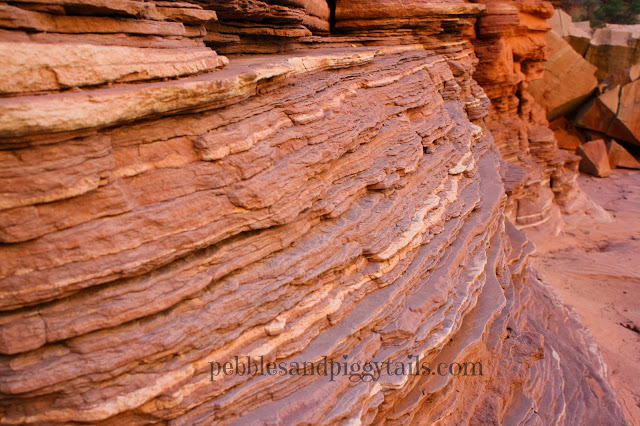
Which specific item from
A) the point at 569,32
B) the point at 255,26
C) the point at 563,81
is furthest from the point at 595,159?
the point at 255,26

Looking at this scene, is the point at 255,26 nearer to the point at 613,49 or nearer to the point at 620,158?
the point at 620,158

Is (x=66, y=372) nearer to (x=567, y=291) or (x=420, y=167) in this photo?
(x=420, y=167)

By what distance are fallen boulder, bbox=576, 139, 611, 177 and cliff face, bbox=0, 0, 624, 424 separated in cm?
1230

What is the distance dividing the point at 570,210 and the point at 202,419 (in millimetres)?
12104

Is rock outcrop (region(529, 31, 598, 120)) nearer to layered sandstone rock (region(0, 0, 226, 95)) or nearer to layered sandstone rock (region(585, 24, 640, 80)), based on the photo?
layered sandstone rock (region(585, 24, 640, 80))

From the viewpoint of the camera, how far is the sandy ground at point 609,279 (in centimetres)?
753

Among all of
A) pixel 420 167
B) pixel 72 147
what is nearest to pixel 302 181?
pixel 72 147

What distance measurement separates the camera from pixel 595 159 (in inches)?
642

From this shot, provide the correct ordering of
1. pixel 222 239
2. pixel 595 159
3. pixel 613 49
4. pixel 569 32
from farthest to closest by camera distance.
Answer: pixel 569 32
pixel 613 49
pixel 595 159
pixel 222 239

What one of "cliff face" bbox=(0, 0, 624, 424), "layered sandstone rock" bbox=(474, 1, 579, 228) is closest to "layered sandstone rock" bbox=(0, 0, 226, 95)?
"cliff face" bbox=(0, 0, 624, 424)

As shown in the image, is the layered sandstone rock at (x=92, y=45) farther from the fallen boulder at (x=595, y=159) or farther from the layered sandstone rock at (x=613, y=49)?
the layered sandstone rock at (x=613, y=49)

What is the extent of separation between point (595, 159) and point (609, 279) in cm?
778

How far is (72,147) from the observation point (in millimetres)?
2668

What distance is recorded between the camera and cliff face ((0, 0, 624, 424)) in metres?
2.66
